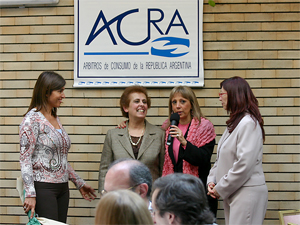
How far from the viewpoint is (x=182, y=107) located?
4.05 metres

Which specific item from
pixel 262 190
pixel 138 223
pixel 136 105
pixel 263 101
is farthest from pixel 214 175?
pixel 138 223

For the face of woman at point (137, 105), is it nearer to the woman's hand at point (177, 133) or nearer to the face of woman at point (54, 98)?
the woman's hand at point (177, 133)

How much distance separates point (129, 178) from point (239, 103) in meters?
1.65

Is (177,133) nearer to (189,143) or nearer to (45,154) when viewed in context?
(189,143)

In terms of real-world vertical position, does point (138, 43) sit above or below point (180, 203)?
above

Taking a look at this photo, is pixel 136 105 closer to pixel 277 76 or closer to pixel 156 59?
pixel 156 59

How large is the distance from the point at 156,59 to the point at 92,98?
1049 millimetres

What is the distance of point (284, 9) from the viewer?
15.7ft

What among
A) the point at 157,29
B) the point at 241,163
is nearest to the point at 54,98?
the point at 157,29

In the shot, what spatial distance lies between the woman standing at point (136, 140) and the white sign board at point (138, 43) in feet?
2.36

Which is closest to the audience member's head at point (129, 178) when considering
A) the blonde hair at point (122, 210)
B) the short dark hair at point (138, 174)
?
the short dark hair at point (138, 174)

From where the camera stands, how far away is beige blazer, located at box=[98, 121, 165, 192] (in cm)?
395

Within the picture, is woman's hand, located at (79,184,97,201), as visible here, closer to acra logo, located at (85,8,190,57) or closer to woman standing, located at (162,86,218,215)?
woman standing, located at (162,86,218,215)

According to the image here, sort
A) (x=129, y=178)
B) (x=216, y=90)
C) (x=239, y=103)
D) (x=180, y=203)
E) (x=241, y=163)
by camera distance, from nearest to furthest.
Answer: (x=180, y=203) → (x=129, y=178) → (x=241, y=163) → (x=239, y=103) → (x=216, y=90)
